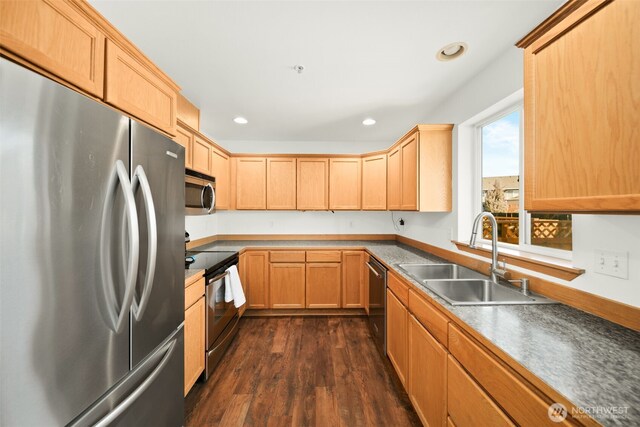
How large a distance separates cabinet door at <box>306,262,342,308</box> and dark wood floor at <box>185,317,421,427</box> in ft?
1.64

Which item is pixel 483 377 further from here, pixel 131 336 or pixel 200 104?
pixel 200 104

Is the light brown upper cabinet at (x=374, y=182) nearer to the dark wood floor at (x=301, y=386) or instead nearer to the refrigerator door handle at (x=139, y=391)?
the dark wood floor at (x=301, y=386)

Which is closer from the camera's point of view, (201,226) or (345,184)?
(201,226)

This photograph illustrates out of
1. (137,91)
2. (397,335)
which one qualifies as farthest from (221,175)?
(397,335)

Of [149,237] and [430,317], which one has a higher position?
[149,237]

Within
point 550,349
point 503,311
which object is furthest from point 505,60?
point 550,349

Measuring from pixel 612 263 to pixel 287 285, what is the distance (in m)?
2.87

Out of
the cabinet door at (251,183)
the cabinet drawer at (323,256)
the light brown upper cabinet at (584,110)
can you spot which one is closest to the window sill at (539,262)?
the light brown upper cabinet at (584,110)

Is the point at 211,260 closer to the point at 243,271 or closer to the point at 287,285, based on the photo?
the point at 243,271

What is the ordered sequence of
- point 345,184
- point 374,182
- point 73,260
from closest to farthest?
point 73,260
point 374,182
point 345,184

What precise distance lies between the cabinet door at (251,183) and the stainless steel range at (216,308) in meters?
1.06

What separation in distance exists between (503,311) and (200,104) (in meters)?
2.98

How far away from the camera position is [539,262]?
4.51ft

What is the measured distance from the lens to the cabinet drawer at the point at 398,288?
5.78 feet
